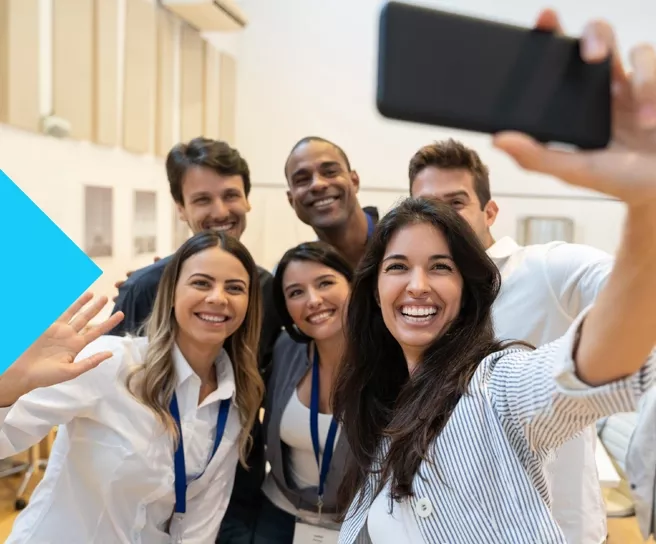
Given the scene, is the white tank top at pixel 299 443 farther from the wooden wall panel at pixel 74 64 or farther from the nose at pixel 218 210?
the wooden wall panel at pixel 74 64

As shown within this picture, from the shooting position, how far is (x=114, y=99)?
3646mm

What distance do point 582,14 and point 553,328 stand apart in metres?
4.31

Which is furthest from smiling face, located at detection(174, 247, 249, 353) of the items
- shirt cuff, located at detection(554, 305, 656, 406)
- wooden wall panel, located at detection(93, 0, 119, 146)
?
wooden wall panel, located at detection(93, 0, 119, 146)

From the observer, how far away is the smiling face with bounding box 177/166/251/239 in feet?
7.34

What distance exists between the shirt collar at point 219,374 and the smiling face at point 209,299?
3.0 inches

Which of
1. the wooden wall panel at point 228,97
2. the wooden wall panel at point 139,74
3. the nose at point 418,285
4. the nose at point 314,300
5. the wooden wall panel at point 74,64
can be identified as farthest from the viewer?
the wooden wall panel at point 228,97

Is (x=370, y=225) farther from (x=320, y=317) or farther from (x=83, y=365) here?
(x=83, y=365)

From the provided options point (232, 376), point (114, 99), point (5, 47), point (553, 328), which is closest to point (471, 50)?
point (553, 328)

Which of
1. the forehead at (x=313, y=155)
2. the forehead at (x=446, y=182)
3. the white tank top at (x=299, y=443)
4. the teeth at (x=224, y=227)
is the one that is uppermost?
the forehead at (x=313, y=155)

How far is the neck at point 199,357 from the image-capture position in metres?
1.79

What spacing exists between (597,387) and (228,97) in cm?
504

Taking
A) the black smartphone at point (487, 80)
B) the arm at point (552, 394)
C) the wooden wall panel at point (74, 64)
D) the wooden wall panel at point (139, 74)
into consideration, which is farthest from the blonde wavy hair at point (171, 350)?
the wooden wall panel at point (139, 74)

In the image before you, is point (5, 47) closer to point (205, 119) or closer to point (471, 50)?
point (205, 119)

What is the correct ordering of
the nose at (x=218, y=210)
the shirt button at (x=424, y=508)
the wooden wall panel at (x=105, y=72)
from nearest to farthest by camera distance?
the shirt button at (x=424, y=508) < the nose at (x=218, y=210) < the wooden wall panel at (x=105, y=72)
